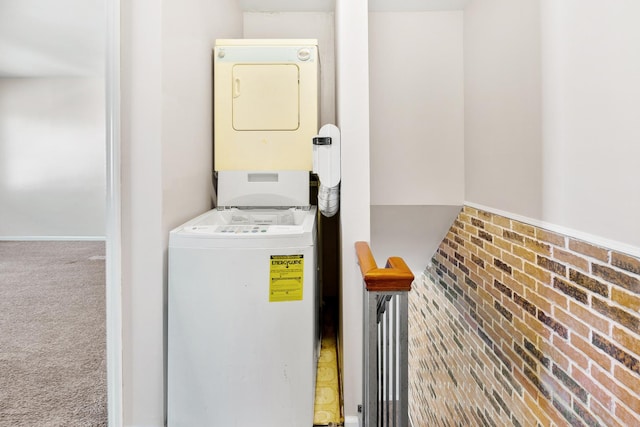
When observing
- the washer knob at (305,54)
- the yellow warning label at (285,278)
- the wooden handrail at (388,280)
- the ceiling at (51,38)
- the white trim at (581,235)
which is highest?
the ceiling at (51,38)

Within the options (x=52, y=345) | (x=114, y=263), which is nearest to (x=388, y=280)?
(x=114, y=263)

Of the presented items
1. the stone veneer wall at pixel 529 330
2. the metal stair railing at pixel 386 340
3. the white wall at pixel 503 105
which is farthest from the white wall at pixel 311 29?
the metal stair railing at pixel 386 340

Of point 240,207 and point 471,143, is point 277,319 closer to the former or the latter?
point 240,207

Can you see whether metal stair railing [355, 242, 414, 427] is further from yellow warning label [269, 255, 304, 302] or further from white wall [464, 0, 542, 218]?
white wall [464, 0, 542, 218]

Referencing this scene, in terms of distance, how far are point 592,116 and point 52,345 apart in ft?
10.1

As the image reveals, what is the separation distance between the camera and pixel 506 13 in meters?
2.11

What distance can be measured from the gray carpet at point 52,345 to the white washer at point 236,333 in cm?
54

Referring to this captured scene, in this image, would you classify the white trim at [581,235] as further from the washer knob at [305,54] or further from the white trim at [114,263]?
the white trim at [114,263]

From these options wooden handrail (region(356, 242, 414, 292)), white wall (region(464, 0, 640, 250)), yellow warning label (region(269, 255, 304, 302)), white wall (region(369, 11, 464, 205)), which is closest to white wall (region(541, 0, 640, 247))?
white wall (region(464, 0, 640, 250))

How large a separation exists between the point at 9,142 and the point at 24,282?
10.5 feet

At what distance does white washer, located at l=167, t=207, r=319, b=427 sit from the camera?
4.74 feet

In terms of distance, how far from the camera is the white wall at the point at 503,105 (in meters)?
1.84

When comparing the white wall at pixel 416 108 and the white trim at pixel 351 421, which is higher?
the white wall at pixel 416 108

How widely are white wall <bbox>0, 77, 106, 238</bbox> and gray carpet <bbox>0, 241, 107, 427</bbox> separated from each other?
5.15 ft
